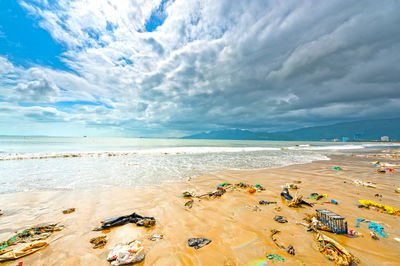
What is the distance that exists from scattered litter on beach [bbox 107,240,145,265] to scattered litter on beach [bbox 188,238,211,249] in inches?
54.1

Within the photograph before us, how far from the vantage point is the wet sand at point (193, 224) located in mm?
4055

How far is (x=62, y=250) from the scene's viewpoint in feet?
14.5

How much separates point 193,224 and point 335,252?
13.9ft

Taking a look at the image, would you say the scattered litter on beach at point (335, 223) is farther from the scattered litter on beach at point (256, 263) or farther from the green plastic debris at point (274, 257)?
the scattered litter on beach at point (256, 263)

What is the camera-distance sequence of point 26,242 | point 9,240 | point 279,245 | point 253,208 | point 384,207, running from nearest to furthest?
point 279,245
point 26,242
point 9,240
point 384,207
point 253,208

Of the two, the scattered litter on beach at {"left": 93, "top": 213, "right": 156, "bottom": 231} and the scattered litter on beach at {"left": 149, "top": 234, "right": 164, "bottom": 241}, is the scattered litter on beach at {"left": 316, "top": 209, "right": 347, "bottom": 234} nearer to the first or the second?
the scattered litter on beach at {"left": 149, "top": 234, "right": 164, "bottom": 241}

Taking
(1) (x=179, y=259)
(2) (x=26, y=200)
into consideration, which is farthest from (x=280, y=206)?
(2) (x=26, y=200)

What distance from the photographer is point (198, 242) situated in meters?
4.59

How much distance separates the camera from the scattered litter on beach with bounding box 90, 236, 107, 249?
4.52 m

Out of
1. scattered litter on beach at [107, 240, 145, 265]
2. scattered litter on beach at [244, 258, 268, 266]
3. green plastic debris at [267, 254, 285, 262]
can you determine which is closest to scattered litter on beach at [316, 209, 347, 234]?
green plastic debris at [267, 254, 285, 262]

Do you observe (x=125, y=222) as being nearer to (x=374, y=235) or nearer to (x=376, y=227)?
(x=374, y=235)

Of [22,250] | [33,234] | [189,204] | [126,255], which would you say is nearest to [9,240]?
[33,234]

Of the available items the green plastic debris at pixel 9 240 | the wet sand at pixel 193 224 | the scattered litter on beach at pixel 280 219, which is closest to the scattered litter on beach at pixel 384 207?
the wet sand at pixel 193 224

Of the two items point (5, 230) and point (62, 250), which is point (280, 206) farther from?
point (5, 230)
